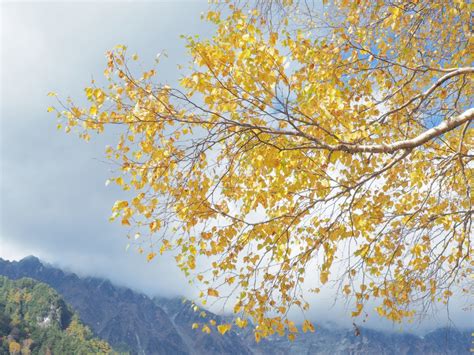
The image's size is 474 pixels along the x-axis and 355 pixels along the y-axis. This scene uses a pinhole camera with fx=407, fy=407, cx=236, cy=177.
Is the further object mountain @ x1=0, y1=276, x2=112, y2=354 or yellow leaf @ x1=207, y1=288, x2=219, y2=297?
mountain @ x1=0, y1=276, x2=112, y2=354

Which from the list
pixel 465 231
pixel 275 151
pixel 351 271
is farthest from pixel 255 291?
pixel 465 231

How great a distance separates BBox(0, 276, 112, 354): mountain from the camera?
11794cm

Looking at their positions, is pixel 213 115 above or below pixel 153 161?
above

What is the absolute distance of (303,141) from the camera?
6.09m

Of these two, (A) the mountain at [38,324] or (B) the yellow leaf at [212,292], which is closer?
(B) the yellow leaf at [212,292]

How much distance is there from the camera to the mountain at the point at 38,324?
117938mm

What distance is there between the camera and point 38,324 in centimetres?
15138

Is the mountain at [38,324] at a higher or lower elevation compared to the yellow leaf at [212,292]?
lower

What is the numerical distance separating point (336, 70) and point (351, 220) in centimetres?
308

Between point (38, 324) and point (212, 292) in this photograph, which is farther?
point (38, 324)

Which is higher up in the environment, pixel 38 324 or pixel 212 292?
pixel 212 292

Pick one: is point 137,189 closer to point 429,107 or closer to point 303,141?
point 303,141

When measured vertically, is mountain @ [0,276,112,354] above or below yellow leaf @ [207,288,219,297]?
below

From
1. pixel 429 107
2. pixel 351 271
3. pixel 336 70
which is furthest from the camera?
pixel 429 107
